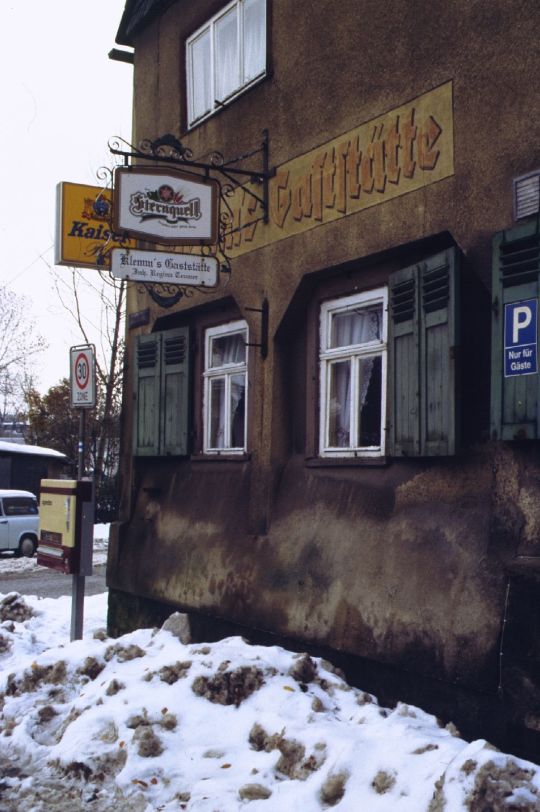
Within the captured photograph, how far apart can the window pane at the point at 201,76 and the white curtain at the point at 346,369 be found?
3406 mm

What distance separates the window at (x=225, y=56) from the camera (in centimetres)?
962

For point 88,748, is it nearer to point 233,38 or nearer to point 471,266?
point 471,266

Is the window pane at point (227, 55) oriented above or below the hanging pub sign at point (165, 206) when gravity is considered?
above

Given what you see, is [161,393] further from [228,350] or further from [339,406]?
[339,406]

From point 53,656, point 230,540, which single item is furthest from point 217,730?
point 230,540

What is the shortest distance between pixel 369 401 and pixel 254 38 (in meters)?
3.93

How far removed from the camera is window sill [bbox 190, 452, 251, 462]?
371 inches

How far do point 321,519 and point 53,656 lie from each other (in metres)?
2.32

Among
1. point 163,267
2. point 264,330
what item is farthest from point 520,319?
point 163,267

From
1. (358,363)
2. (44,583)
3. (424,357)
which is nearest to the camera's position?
(424,357)

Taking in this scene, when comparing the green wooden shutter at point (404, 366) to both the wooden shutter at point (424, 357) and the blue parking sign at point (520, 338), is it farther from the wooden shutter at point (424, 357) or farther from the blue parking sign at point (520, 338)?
the blue parking sign at point (520, 338)

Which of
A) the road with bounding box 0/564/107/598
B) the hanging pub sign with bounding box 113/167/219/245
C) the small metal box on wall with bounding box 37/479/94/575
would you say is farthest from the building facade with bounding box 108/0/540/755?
the road with bounding box 0/564/107/598

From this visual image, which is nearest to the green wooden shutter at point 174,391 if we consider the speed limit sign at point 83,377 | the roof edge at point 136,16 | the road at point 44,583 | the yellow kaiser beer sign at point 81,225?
the speed limit sign at point 83,377

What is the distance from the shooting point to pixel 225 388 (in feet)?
33.0
